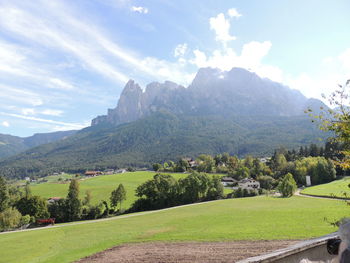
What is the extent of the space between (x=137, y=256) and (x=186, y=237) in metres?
6.30

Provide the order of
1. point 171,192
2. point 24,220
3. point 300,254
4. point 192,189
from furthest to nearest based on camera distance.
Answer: point 192,189, point 171,192, point 24,220, point 300,254

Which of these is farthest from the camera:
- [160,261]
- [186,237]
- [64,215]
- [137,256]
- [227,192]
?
[227,192]

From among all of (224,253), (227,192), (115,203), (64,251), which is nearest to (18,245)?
(64,251)

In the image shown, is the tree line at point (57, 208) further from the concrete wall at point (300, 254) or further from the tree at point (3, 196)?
the concrete wall at point (300, 254)

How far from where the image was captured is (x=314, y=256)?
4.45 meters

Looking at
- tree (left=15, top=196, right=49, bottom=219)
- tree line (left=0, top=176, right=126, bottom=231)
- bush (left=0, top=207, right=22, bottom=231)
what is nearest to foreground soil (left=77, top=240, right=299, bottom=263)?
bush (left=0, top=207, right=22, bottom=231)

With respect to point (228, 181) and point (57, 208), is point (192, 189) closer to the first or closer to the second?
point (228, 181)

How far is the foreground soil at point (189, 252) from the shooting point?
1395 centimetres

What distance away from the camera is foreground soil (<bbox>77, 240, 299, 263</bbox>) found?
45.8 feet

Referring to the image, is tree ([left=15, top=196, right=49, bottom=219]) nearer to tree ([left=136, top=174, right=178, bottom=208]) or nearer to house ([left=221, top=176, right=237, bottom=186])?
tree ([left=136, top=174, right=178, bottom=208])

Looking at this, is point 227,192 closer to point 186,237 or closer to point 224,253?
point 186,237

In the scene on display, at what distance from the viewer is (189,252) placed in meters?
15.9

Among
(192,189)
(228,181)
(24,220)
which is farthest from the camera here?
(228,181)

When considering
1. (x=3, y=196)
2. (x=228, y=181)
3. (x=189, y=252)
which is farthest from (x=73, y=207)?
(x=228, y=181)
